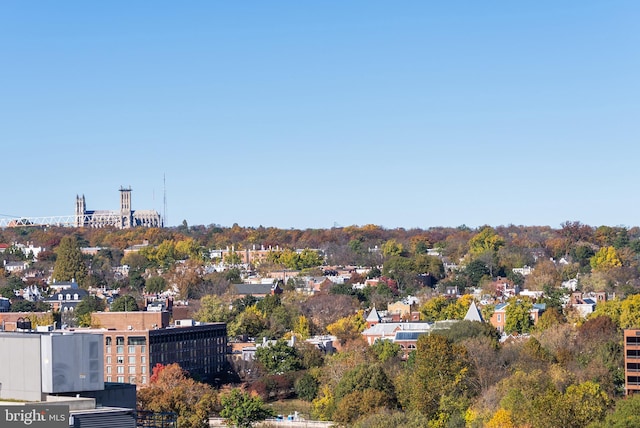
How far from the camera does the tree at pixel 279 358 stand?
89.3 meters

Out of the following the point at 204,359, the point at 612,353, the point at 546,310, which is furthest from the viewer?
the point at 546,310

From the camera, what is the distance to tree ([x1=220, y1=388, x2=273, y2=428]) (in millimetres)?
67188

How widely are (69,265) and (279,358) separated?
69.1 meters

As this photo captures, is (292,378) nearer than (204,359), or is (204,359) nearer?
(292,378)

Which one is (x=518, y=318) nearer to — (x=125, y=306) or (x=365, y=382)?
(x=125, y=306)

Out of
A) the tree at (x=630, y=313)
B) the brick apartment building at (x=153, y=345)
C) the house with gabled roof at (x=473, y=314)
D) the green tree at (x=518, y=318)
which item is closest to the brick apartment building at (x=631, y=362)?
the tree at (x=630, y=313)

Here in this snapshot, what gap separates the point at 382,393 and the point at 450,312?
45412mm

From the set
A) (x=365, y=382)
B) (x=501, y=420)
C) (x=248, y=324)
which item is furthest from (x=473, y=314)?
(x=501, y=420)

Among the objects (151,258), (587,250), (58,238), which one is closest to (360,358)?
(587,250)

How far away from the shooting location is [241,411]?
6731 cm

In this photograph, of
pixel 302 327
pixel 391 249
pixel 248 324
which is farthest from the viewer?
pixel 391 249

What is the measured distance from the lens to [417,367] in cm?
6912

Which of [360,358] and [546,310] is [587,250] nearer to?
[546,310]

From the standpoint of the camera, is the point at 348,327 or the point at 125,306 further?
the point at 125,306
